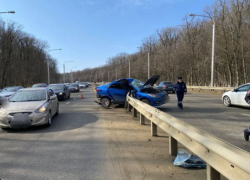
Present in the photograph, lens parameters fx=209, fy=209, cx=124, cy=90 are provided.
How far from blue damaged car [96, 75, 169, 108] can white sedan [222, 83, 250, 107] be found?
386 cm

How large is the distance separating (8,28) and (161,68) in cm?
3659

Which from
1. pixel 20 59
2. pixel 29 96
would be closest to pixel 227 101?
pixel 29 96

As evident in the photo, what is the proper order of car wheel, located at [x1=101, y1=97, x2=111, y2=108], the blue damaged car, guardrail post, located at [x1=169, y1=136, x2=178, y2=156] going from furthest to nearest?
1. car wheel, located at [x1=101, y1=97, x2=111, y2=108]
2. the blue damaged car
3. guardrail post, located at [x1=169, y1=136, x2=178, y2=156]

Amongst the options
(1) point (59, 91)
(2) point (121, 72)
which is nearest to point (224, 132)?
(1) point (59, 91)

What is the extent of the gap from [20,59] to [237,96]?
5754cm

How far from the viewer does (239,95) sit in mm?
11711

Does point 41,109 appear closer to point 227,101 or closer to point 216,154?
point 216,154

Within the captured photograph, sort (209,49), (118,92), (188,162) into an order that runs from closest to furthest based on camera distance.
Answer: (188,162)
(118,92)
(209,49)

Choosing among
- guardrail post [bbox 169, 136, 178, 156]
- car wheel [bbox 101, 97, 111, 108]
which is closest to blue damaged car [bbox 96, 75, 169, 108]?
car wheel [bbox 101, 97, 111, 108]

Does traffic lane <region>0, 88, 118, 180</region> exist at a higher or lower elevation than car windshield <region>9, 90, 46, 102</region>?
lower

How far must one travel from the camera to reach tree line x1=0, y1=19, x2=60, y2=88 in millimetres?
42406

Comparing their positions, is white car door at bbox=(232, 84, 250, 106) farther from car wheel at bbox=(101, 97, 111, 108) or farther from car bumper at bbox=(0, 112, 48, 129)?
car bumper at bbox=(0, 112, 48, 129)

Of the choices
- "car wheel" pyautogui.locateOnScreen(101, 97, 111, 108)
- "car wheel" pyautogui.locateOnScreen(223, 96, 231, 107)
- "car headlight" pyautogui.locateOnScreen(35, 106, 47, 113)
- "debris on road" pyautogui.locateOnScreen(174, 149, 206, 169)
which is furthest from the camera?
"car wheel" pyautogui.locateOnScreen(101, 97, 111, 108)

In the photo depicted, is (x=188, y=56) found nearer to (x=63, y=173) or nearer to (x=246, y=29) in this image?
(x=246, y=29)
